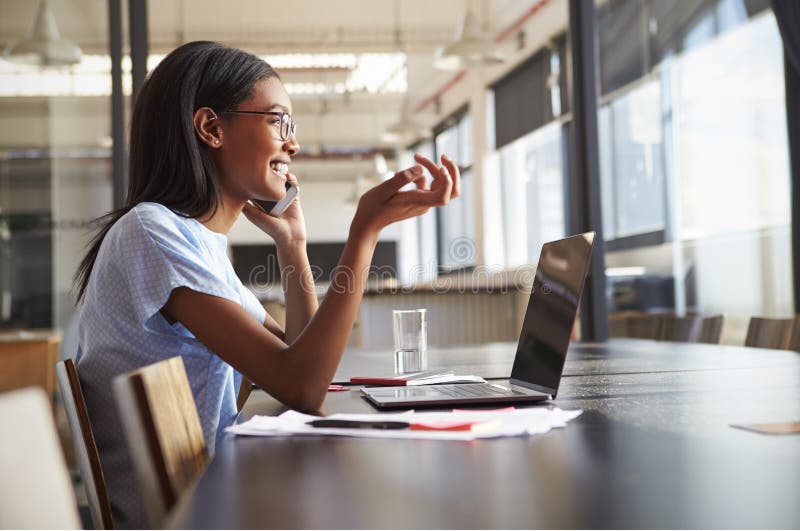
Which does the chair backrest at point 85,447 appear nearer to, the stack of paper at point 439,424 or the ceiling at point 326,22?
the stack of paper at point 439,424

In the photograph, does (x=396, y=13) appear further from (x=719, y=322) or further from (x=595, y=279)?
(x=719, y=322)

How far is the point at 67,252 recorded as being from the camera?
4.23 meters

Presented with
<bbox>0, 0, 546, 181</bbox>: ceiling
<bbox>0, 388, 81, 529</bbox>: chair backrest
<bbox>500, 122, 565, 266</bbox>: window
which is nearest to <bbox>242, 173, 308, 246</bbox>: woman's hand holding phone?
<bbox>0, 388, 81, 529</bbox>: chair backrest

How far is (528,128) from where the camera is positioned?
7512 mm

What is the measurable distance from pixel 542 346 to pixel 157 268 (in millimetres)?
544

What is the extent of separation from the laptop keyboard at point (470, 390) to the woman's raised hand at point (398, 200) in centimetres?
25

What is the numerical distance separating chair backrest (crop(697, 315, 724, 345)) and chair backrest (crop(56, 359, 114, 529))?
81.2 inches

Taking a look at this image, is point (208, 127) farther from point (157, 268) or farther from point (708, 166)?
point (708, 166)

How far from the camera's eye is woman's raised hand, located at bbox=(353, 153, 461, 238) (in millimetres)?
1147

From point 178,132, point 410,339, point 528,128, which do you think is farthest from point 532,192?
point 178,132

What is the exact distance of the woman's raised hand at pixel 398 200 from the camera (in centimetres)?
115

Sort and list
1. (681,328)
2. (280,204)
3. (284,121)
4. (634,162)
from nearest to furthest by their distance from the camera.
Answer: (284,121)
(280,204)
(681,328)
(634,162)

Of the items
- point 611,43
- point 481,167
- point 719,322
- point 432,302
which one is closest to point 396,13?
point 481,167

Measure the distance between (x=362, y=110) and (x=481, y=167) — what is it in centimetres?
327
